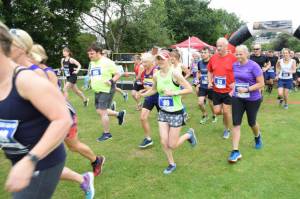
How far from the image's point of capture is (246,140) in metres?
7.20

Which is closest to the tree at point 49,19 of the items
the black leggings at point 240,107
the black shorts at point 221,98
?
the black shorts at point 221,98

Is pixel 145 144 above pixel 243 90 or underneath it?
underneath

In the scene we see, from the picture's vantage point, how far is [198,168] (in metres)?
5.59

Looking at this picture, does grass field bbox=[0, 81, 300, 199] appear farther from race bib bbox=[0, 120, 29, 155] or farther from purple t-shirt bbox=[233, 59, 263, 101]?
race bib bbox=[0, 120, 29, 155]

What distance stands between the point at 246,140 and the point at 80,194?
3871mm

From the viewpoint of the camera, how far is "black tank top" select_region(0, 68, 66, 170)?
203 centimetres

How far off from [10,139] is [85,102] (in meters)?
10.0

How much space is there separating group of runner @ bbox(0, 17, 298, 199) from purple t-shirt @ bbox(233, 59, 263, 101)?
0.02 metres

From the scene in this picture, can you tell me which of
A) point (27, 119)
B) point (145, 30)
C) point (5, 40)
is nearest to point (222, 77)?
point (27, 119)

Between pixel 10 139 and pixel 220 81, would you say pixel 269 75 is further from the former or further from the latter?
pixel 10 139

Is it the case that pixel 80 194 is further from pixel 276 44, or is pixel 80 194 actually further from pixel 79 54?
pixel 276 44

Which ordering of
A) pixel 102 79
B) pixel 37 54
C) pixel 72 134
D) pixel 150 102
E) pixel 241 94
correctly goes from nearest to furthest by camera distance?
pixel 37 54 → pixel 72 134 → pixel 241 94 → pixel 150 102 → pixel 102 79

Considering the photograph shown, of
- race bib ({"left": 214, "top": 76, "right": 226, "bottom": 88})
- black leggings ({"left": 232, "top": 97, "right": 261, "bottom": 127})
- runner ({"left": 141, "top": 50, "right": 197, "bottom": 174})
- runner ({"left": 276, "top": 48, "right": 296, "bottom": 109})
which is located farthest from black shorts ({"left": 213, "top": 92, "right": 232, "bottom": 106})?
runner ({"left": 276, "top": 48, "right": 296, "bottom": 109})

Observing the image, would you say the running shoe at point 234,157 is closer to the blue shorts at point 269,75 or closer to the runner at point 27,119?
the runner at point 27,119
